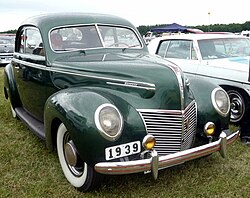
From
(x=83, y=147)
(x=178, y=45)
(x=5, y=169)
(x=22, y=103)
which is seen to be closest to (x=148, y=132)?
(x=83, y=147)

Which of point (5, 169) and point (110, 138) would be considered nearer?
point (110, 138)

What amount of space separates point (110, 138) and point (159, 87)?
28.3 inches

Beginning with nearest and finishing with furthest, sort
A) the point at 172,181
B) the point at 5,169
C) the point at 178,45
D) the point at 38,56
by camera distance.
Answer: the point at 172,181
the point at 5,169
the point at 38,56
the point at 178,45

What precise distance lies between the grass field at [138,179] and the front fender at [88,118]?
614 millimetres

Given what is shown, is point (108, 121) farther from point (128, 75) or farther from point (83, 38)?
point (83, 38)

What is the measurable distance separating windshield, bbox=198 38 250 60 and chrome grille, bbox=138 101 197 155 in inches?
118

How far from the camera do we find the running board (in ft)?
12.4

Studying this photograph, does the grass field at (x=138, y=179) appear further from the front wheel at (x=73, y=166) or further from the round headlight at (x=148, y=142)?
the round headlight at (x=148, y=142)

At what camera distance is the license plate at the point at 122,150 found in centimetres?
265

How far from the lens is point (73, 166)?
10.2 ft

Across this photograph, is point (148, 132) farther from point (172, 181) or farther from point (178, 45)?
point (178, 45)

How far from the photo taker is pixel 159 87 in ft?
9.80

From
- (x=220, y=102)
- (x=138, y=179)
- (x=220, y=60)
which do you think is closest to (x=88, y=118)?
(x=138, y=179)

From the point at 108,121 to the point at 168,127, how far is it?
605mm
